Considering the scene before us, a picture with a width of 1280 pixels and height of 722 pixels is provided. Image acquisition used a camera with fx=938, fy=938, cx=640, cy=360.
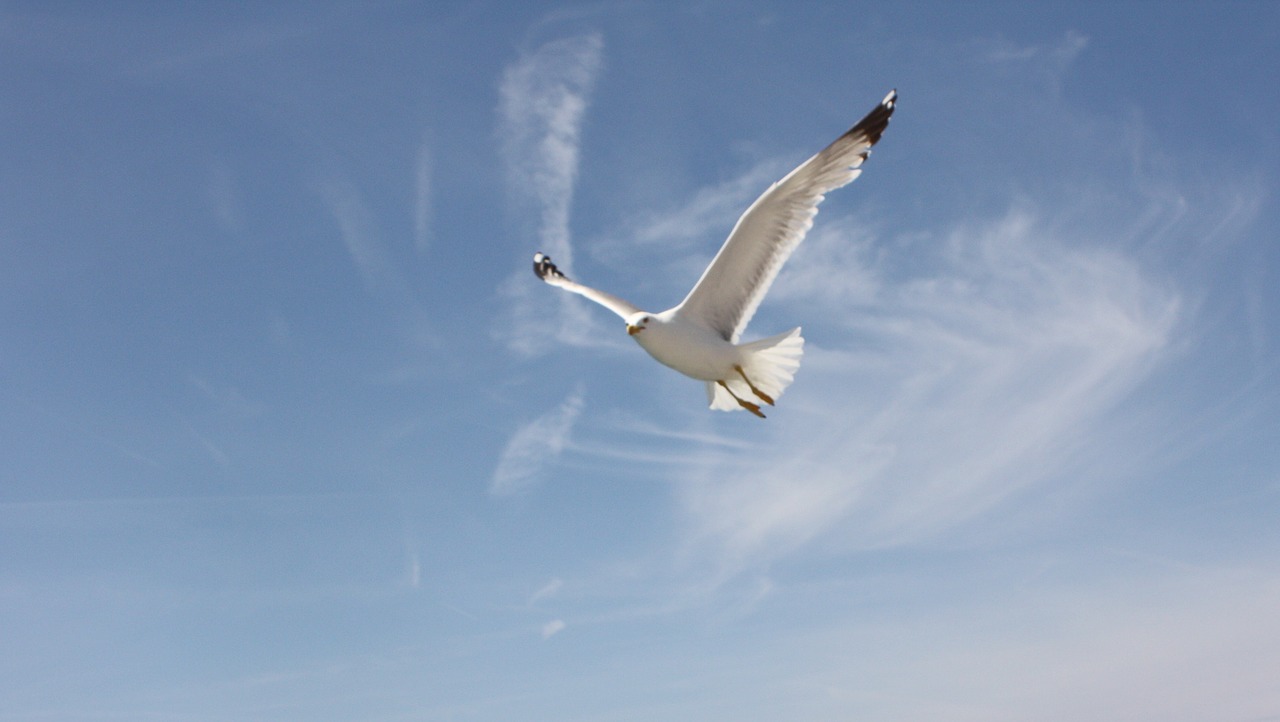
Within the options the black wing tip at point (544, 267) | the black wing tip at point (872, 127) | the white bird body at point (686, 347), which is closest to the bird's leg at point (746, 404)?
the white bird body at point (686, 347)

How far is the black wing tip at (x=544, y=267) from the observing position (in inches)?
508

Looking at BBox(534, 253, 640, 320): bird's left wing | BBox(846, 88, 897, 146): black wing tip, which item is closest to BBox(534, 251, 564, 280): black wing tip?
BBox(534, 253, 640, 320): bird's left wing

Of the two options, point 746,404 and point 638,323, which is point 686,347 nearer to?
point 638,323

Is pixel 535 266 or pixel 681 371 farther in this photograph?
pixel 535 266

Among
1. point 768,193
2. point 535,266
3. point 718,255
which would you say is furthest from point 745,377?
point 535,266

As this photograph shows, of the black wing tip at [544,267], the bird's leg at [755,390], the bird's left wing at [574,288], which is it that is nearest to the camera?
the bird's leg at [755,390]

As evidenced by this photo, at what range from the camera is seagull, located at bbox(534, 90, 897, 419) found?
865 centimetres

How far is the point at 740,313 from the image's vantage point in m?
9.61

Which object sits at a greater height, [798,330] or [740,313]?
[740,313]

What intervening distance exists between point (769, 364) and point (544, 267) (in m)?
4.94

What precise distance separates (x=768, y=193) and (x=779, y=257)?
837 mm

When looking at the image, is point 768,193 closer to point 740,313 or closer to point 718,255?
point 718,255

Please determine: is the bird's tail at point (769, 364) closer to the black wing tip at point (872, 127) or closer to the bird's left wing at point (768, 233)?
the bird's left wing at point (768, 233)

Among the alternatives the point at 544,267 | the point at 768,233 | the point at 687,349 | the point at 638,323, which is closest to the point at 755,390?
the point at 687,349
